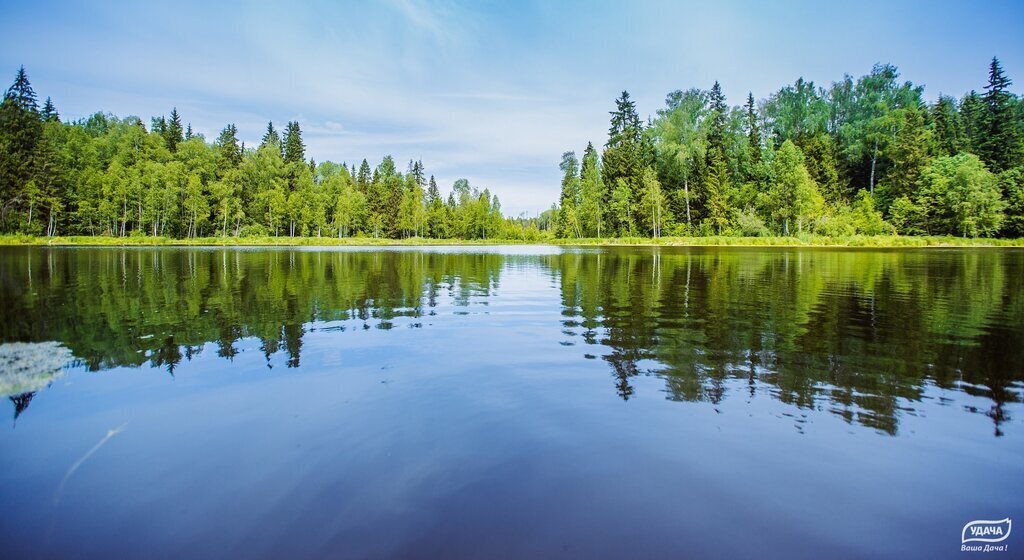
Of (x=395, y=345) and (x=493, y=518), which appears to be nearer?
(x=493, y=518)

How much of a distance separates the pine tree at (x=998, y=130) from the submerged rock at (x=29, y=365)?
10057cm

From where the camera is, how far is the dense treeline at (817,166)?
68312 millimetres

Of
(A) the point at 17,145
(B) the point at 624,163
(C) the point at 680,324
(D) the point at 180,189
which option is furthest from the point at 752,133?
(A) the point at 17,145

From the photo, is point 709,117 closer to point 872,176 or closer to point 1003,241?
point 872,176

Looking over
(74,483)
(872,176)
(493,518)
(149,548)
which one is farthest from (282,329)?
(872,176)

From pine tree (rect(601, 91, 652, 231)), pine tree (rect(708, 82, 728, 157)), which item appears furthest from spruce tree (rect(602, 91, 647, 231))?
pine tree (rect(708, 82, 728, 157))

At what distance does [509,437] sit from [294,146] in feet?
417

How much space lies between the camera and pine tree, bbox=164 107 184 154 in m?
105

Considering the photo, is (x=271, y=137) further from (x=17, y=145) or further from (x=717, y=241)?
(x=717, y=241)

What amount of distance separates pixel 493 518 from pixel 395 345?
677 cm

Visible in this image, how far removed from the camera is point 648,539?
12.1 feet

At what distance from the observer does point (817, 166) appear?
259 ft

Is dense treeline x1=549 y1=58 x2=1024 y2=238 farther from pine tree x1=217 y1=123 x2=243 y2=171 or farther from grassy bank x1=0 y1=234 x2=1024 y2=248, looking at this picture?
pine tree x1=217 y1=123 x2=243 y2=171

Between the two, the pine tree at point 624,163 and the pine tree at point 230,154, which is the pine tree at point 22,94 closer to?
the pine tree at point 230,154
